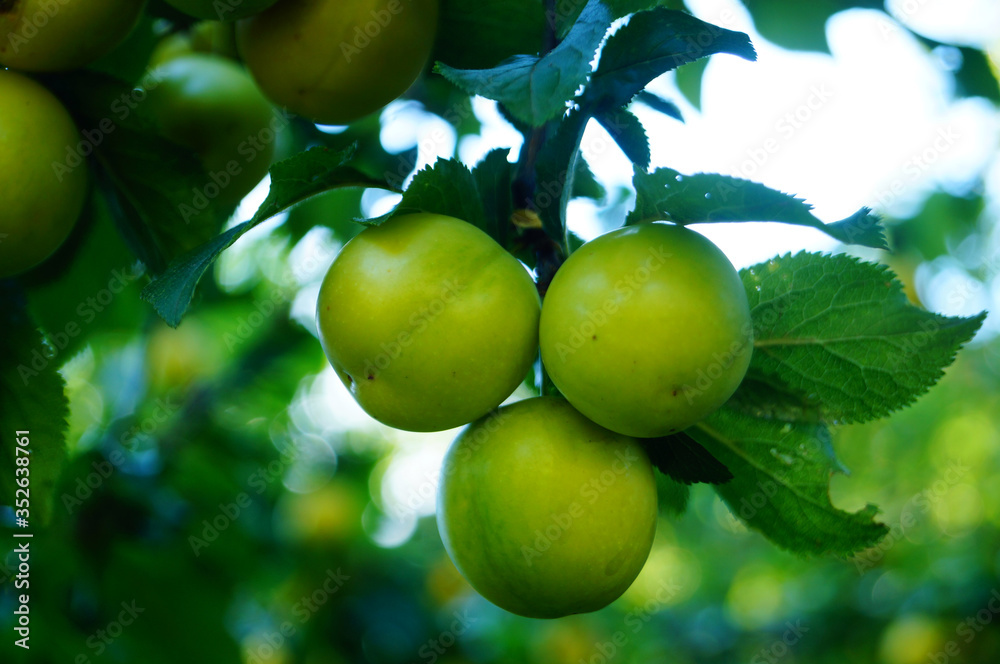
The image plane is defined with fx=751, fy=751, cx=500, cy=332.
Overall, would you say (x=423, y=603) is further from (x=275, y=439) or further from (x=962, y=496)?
(x=962, y=496)

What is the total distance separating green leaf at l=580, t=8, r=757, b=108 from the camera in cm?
81

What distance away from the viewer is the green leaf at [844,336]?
34.7 inches

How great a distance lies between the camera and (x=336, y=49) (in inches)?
40.3

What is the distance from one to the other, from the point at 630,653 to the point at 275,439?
83.4 inches

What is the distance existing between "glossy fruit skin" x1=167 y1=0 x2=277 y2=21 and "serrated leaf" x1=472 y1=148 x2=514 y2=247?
1.17 ft

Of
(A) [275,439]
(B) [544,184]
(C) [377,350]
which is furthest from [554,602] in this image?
(A) [275,439]

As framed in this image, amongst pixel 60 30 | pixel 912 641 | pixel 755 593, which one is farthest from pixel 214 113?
pixel 755 593

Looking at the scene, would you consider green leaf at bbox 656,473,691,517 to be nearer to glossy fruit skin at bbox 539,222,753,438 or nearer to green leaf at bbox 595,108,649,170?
glossy fruit skin at bbox 539,222,753,438

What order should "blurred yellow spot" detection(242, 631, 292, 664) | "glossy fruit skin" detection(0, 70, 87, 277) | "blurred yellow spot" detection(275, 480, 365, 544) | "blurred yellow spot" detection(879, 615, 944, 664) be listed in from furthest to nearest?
"blurred yellow spot" detection(275, 480, 365, 544), "blurred yellow spot" detection(879, 615, 944, 664), "blurred yellow spot" detection(242, 631, 292, 664), "glossy fruit skin" detection(0, 70, 87, 277)

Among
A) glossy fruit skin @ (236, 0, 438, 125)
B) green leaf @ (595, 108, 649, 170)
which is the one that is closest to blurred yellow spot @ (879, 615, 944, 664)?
green leaf @ (595, 108, 649, 170)

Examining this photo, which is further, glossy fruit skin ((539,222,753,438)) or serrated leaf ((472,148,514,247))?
serrated leaf ((472,148,514,247))

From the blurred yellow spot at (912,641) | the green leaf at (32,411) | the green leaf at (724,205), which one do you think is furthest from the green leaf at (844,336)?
the blurred yellow spot at (912,641)

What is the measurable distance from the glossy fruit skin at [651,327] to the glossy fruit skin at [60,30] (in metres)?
0.69

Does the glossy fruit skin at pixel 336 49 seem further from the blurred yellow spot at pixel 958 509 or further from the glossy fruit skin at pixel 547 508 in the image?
the blurred yellow spot at pixel 958 509
